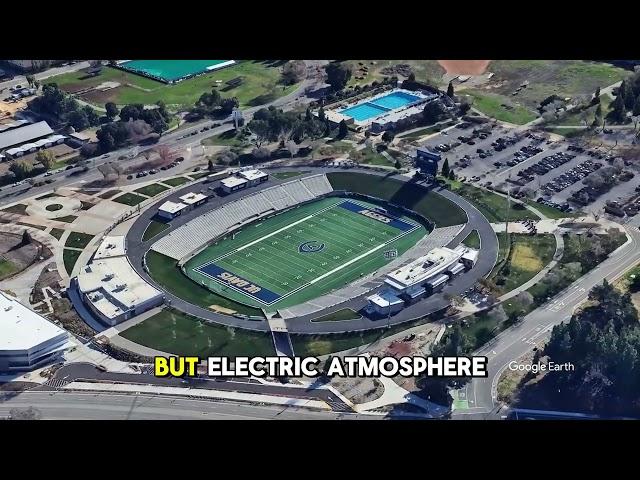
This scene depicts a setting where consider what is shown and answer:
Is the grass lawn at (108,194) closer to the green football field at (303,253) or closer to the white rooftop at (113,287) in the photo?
the white rooftop at (113,287)

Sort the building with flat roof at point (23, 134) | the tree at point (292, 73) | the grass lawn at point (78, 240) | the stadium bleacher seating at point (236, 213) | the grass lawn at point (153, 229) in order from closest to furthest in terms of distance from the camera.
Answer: the grass lawn at point (78, 240) → the stadium bleacher seating at point (236, 213) → the grass lawn at point (153, 229) → the building with flat roof at point (23, 134) → the tree at point (292, 73)

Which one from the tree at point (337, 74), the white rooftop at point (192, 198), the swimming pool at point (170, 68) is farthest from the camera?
the swimming pool at point (170, 68)

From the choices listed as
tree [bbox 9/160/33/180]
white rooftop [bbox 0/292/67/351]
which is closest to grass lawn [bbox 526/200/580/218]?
white rooftop [bbox 0/292/67/351]

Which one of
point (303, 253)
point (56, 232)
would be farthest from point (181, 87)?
point (303, 253)

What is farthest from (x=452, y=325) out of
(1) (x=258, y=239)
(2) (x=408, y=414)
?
(1) (x=258, y=239)

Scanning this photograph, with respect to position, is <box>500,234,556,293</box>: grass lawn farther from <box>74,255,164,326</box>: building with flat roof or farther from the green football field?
<box>74,255,164,326</box>: building with flat roof

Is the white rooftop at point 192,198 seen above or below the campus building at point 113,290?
above

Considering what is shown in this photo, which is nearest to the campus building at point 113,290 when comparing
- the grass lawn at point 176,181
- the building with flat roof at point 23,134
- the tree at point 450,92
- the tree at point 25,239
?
the tree at point 25,239
